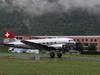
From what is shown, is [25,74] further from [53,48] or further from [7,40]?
[7,40]

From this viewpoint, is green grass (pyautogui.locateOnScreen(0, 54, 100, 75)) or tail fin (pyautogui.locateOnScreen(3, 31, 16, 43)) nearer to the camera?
green grass (pyautogui.locateOnScreen(0, 54, 100, 75))

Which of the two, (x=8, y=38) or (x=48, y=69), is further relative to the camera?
(x=8, y=38)

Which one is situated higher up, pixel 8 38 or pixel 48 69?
pixel 8 38

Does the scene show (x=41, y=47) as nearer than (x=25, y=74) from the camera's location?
No

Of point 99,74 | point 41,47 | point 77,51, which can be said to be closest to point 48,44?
point 41,47

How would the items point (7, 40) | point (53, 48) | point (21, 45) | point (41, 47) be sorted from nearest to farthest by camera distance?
point (53, 48) < point (41, 47) < point (21, 45) < point (7, 40)

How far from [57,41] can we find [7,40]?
2970cm

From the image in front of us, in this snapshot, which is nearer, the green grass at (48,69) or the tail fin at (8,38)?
the green grass at (48,69)

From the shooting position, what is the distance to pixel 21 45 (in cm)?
11238

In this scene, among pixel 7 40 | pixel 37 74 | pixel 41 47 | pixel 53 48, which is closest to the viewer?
pixel 37 74

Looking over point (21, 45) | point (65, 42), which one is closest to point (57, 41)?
point (65, 42)

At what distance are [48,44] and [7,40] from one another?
26301mm

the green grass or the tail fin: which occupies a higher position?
the tail fin

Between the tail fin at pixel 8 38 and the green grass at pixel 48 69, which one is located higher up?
the tail fin at pixel 8 38
